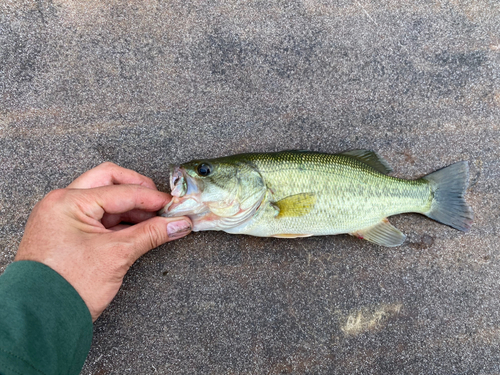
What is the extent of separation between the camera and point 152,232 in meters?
2.35

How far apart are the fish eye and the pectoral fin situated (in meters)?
1.49

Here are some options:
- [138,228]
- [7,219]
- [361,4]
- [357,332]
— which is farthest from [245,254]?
[361,4]

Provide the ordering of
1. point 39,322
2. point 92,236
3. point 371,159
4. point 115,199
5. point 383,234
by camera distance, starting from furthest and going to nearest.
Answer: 1. point 371,159
2. point 383,234
3. point 115,199
4. point 92,236
5. point 39,322

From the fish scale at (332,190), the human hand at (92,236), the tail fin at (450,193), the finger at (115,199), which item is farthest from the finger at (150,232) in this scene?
the tail fin at (450,193)

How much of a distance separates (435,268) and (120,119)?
137 inches

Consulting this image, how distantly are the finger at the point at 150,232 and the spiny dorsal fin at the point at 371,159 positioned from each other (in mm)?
1678

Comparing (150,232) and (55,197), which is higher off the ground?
(55,197)

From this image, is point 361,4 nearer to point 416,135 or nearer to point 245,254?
point 416,135

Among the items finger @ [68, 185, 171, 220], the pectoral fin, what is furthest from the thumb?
the pectoral fin

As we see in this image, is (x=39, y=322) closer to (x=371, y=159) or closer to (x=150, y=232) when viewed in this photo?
(x=150, y=232)

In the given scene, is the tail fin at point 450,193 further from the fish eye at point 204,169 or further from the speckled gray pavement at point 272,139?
the fish eye at point 204,169

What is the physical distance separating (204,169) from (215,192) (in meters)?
0.21

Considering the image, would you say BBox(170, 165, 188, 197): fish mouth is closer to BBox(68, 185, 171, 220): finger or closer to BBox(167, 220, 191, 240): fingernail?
BBox(68, 185, 171, 220): finger

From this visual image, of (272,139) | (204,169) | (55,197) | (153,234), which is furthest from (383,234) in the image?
(55,197)
